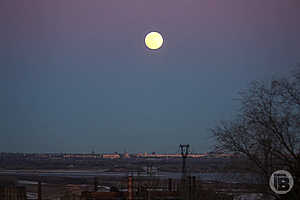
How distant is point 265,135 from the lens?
16.3 m

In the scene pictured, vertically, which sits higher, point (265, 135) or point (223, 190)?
point (265, 135)

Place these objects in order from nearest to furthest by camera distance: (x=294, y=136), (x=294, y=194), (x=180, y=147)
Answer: (x=294, y=194) → (x=294, y=136) → (x=180, y=147)

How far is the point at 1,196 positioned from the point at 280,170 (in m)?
9.70

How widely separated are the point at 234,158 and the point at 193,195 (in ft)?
6.95

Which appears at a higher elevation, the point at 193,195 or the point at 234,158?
the point at 234,158

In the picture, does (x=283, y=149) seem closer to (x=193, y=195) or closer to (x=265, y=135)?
(x=265, y=135)

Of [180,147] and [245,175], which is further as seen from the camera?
[180,147]

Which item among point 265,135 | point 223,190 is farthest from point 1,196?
point 223,190

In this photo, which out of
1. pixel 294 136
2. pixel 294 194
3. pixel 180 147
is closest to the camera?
pixel 294 194

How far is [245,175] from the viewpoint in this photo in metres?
16.4

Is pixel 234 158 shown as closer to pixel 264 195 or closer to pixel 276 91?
pixel 264 195

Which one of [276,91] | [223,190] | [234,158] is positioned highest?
[276,91]

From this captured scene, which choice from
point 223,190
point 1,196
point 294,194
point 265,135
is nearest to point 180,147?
point 223,190

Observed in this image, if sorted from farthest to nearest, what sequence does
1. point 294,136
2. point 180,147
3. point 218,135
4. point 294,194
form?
point 180,147
point 218,135
point 294,136
point 294,194
